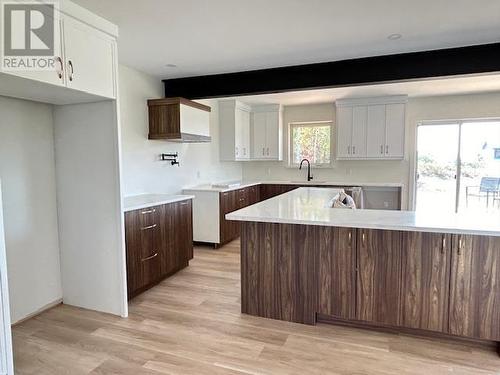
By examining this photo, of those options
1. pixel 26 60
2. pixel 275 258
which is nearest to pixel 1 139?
pixel 26 60

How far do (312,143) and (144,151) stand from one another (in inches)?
147

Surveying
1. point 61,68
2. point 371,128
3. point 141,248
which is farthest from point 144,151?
point 371,128

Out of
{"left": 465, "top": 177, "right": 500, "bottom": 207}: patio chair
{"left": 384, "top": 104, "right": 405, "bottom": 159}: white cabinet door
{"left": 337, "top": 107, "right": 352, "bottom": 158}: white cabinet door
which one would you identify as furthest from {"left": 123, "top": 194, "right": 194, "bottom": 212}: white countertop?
{"left": 465, "top": 177, "right": 500, "bottom": 207}: patio chair

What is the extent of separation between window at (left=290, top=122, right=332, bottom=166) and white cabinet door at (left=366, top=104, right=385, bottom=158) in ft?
2.62

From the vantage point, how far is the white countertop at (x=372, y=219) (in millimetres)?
2154

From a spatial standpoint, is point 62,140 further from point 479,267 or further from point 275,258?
point 479,267

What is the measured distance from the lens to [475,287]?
2.18 metres

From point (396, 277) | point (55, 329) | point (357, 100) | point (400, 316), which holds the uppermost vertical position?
point (357, 100)

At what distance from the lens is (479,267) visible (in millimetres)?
2154

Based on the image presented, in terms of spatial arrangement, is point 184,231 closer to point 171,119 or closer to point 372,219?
point 171,119

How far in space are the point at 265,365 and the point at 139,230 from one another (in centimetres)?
170

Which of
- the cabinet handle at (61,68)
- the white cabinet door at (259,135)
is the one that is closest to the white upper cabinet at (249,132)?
the white cabinet door at (259,135)

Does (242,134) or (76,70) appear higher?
(76,70)

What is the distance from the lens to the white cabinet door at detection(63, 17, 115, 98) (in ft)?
7.29
